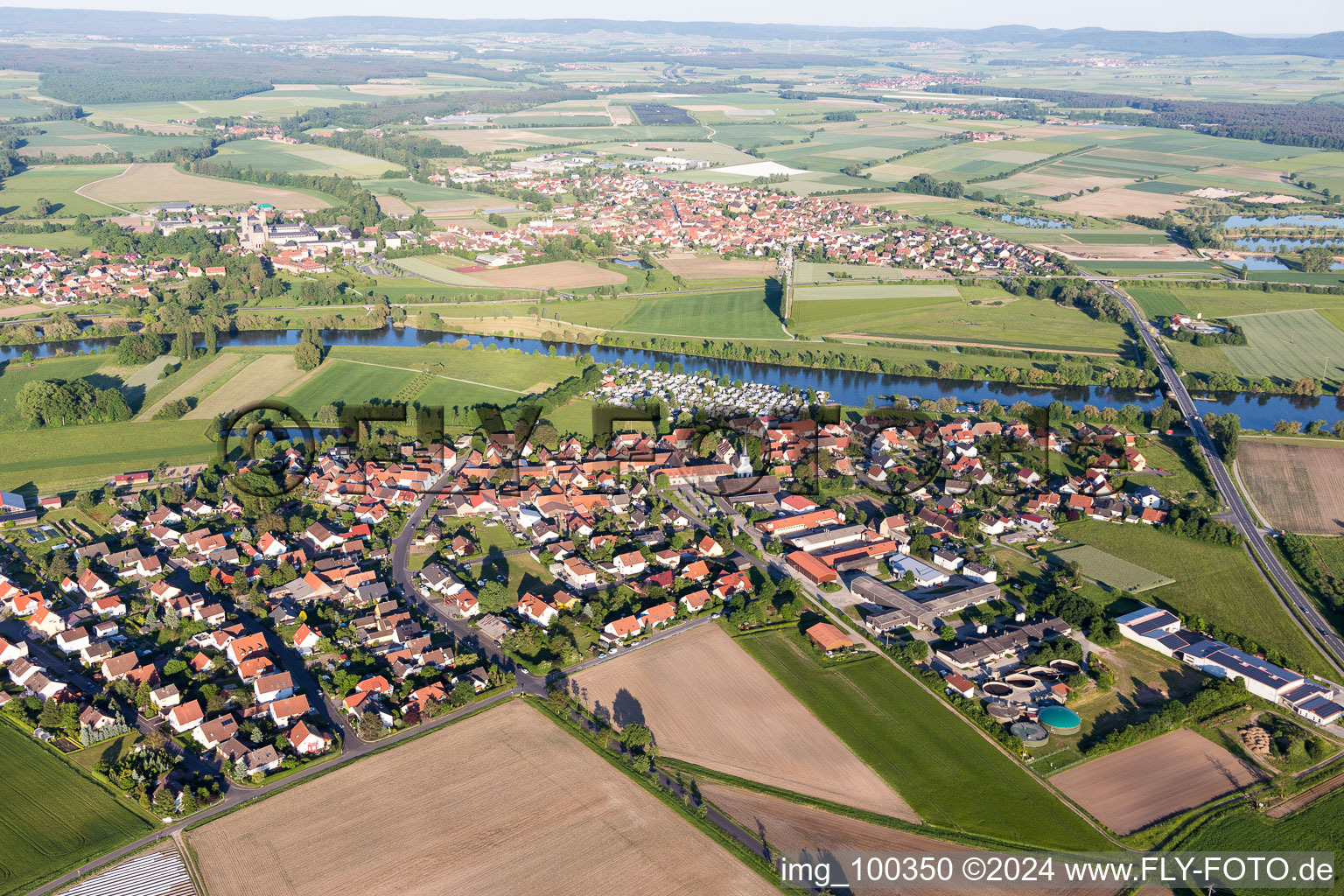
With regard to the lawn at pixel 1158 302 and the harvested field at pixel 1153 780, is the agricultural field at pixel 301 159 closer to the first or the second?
the lawn at pixel 1158 302

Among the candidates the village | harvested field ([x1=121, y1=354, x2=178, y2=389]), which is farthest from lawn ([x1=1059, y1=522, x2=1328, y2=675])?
harvested field ([x1=121, y1=354, x2=178, y2=389])

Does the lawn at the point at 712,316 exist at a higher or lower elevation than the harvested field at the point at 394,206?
lower

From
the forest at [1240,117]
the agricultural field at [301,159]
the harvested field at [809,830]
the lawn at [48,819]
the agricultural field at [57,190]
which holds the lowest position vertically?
the lawn at [48,819]

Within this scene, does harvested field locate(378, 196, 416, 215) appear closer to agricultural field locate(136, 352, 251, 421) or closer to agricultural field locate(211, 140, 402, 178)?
agricultural field locate(211, 140, 402, 178)

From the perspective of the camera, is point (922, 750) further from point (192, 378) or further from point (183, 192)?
point (183, 192)

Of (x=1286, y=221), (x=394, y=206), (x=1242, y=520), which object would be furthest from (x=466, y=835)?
→ (x=1286, y=221)

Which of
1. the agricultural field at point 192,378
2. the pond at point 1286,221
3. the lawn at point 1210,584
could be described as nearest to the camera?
the lawn at point 1210,584

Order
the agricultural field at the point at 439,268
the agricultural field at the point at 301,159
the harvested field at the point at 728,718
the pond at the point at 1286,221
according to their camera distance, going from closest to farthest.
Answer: the harvested field at the point at 728,718
the agricultural field at the point at 439,268
the pond at the point at 1286,221
the agricultural field at the point at 301,159

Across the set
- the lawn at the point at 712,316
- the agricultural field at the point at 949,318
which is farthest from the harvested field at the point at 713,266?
the agricultural field at the point at 949,318
